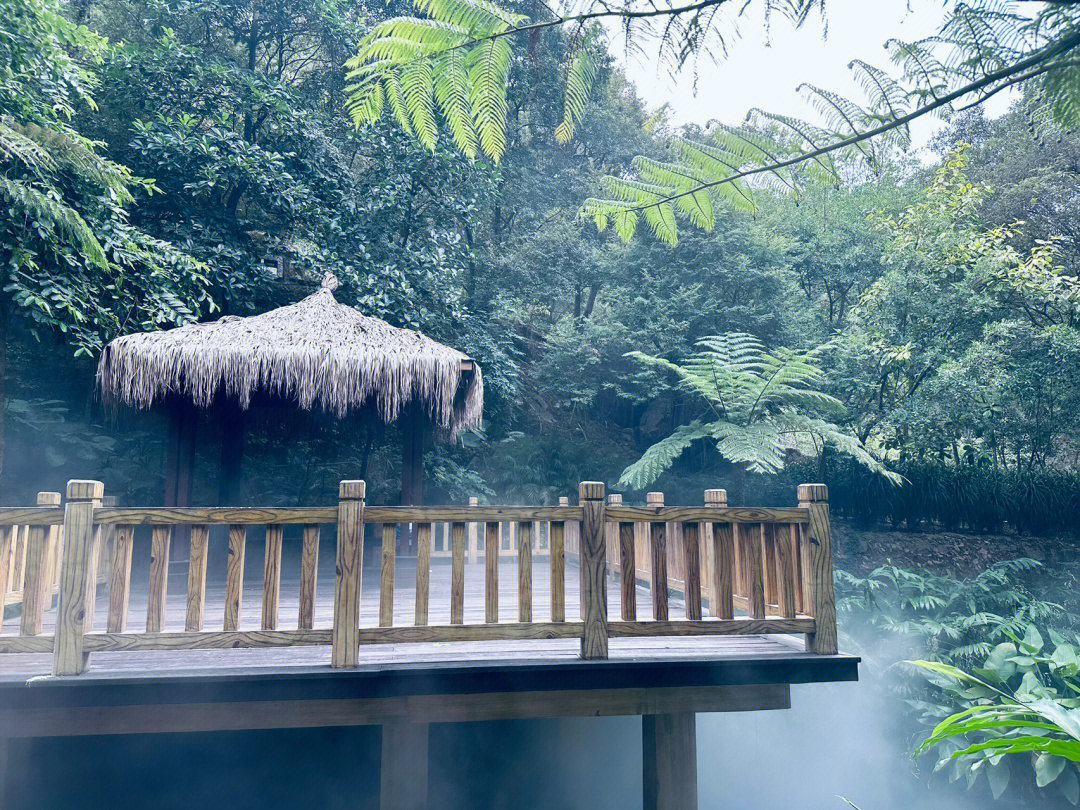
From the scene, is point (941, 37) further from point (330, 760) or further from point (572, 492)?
point (572, 492)

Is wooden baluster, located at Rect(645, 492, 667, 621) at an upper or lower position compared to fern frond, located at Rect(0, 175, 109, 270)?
lower

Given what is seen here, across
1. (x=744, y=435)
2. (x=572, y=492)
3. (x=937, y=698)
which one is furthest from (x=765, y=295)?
(x=937, y=698)

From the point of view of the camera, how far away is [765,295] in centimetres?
1260

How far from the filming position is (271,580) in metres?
3.07

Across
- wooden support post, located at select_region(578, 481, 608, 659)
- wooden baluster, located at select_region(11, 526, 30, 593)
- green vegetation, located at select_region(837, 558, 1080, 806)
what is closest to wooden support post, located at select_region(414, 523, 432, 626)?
wooden support post, located at select_region(578, 481, 608, 659)

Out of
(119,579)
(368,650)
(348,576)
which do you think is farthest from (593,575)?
(119,579)

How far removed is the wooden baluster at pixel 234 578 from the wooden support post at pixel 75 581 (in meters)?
0.56

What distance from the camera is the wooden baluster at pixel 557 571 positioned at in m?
3.26

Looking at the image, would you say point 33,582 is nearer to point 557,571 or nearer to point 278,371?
point 557,571

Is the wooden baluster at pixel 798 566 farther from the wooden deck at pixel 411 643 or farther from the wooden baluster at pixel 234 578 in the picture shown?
the wooden baluster at pixel 234 578

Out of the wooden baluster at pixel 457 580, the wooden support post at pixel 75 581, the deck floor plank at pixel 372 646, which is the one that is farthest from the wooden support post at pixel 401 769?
the wooden support post at pixel 75 581

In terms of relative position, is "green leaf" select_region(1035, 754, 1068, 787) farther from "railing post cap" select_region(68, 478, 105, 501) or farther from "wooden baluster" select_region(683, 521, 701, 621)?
"railing post cap" select_region(68, 478, 105, 501)

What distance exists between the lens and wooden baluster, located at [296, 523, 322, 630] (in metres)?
3.03

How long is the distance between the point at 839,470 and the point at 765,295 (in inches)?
135
